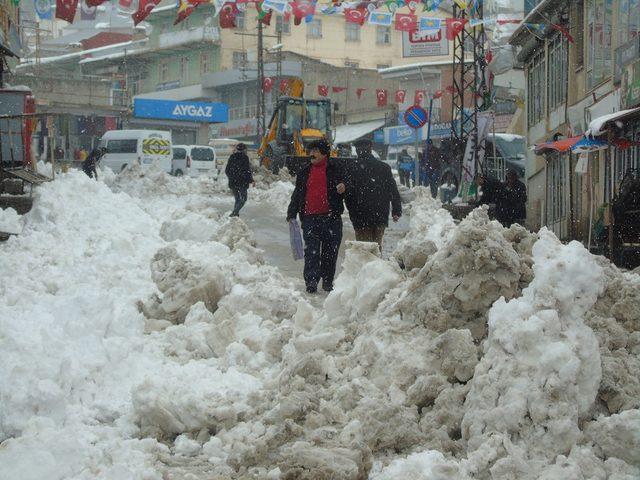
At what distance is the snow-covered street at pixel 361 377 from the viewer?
192 inches

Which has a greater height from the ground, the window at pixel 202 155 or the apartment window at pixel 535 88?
the apartment window at pixel 535 88

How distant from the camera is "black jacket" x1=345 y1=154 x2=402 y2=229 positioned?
38.7 ft

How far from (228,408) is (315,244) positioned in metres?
5.57

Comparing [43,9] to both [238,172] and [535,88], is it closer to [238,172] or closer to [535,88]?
[238,172]

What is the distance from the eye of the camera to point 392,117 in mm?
60000

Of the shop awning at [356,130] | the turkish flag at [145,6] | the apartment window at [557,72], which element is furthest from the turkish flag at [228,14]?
the shop awning at [356,130]

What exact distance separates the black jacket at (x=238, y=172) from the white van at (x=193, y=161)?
21686mm

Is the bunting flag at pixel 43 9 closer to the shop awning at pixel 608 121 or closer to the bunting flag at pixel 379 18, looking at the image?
the bunting flag at pixel 379 18

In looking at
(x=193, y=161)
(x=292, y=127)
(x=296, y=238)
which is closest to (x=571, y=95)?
(x=292, y=127)

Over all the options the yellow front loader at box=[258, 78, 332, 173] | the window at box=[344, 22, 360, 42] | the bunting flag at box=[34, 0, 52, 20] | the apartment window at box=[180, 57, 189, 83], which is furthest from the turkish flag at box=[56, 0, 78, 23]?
the window at box=[344, 22, 360, 42]

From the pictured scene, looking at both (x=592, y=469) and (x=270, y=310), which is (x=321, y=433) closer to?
(x=592, y=469)

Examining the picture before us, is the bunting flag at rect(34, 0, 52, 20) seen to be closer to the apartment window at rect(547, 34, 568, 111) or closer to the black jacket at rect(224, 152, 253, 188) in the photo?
the black jacket at rect(224, 152, 253, 188)

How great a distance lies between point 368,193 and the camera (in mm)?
11852

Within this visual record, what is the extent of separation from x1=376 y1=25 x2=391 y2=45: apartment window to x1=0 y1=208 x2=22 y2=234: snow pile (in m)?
68.3
